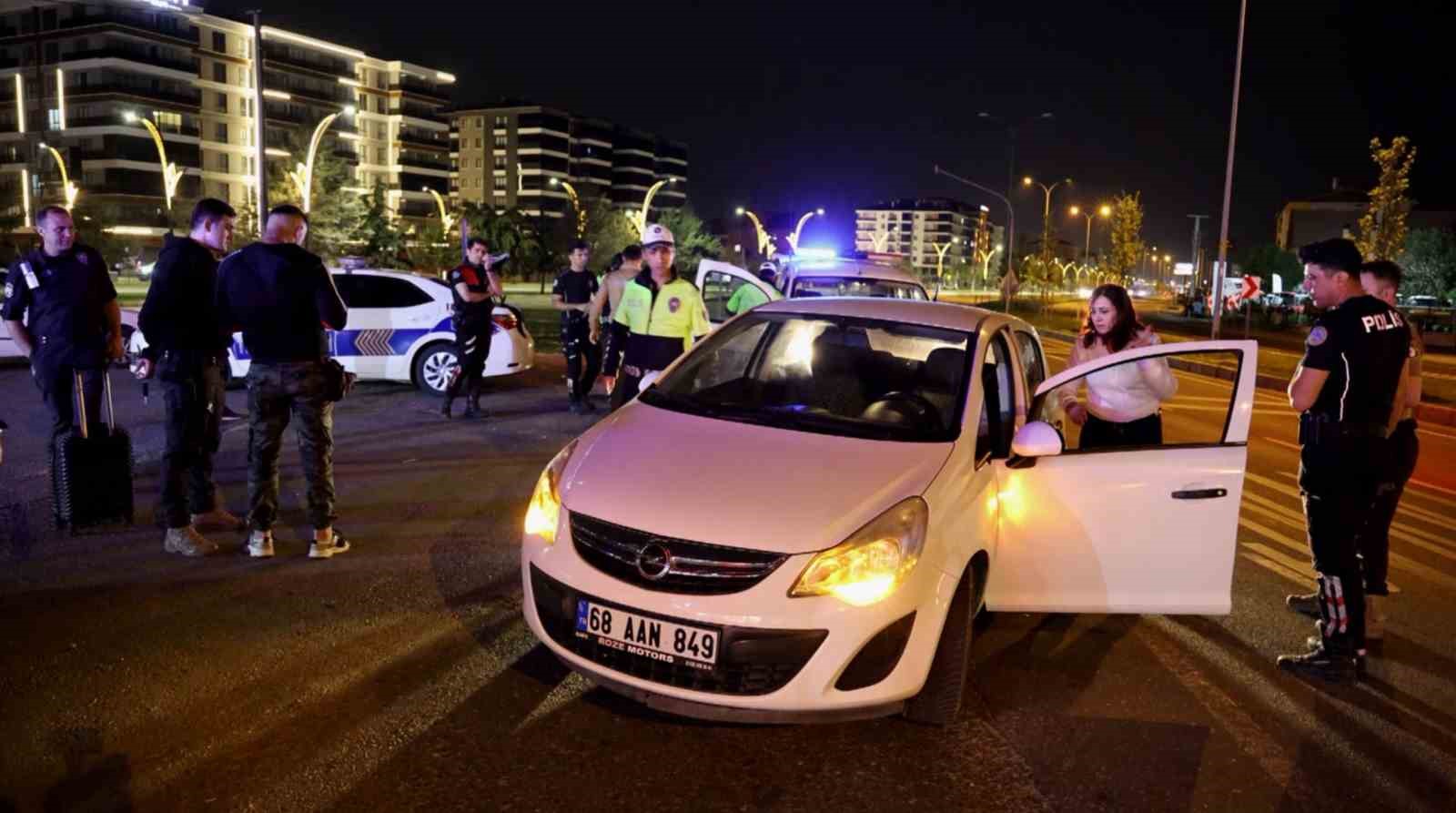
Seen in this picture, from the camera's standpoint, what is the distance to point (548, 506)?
379 centimetres

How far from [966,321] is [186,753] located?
349 cm

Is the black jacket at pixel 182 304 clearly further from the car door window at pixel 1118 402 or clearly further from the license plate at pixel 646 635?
the car door window at pixel 1118 402

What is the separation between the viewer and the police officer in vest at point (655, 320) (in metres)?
6.81

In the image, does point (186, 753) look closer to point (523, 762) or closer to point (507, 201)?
point (523, 762)

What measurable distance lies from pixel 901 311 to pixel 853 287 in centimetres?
696

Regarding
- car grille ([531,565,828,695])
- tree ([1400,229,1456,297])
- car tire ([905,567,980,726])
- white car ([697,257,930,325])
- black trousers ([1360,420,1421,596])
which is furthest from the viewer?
tree ([1400,229,1456,297])

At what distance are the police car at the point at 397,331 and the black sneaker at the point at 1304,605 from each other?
28.9 feet

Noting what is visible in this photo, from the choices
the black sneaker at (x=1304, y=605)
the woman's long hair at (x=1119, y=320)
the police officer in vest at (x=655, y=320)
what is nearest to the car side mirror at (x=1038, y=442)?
the woman's long hair at (x=1119, y=320)

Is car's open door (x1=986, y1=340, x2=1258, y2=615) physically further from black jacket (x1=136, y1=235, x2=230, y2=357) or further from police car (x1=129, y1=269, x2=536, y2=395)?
police car (x1=129, y1=269, x2=536, y2=395)

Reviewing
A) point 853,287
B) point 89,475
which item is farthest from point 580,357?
point 89,475

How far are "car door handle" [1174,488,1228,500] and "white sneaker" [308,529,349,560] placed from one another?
4.18 metres

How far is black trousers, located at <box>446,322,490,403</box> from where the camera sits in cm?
1026

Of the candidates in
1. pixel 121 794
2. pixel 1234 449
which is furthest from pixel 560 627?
pixel 1234 449

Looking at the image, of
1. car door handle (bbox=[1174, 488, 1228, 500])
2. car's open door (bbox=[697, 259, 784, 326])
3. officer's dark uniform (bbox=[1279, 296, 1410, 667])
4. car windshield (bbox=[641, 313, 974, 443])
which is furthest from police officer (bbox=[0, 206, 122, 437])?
officer's dark uniform (bbox=[1279, 296, 1410, 667])
